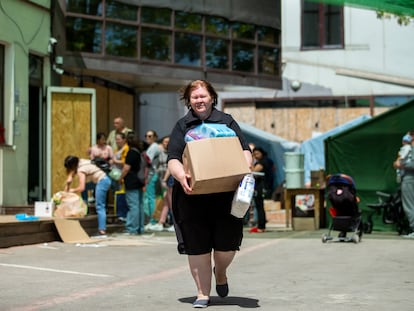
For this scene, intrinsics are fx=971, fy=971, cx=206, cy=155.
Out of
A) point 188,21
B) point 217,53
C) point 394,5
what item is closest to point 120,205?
point 188,21

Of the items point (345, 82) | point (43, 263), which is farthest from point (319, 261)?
point (345, 82)

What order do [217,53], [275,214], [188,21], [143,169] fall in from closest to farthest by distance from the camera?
[143,169], [188,21], [275,214], [217,53]

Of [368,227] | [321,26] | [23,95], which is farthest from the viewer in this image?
[321,26]

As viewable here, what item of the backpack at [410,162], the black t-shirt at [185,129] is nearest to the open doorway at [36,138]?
the backpack at [410,162]

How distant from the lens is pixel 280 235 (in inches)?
679

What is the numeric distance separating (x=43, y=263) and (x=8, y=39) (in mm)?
6777

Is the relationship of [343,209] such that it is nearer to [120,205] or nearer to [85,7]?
[120,205]

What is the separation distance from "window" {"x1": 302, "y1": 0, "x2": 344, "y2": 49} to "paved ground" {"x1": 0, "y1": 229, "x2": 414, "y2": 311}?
18.5 meters

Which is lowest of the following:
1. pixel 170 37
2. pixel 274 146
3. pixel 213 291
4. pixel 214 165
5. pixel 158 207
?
pixel 213 291

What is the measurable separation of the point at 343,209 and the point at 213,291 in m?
7.04

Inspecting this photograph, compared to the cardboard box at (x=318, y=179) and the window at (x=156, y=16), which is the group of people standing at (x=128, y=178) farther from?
the window at (x=156, y=16)

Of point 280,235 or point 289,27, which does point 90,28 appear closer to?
point 280,235

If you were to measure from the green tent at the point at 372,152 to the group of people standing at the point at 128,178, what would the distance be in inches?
131

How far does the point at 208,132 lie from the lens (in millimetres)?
7449
